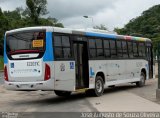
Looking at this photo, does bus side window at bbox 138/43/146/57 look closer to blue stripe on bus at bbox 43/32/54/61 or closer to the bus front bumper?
blue stripe on bus at bbox 43/32/54/61

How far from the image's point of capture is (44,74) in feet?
54.0

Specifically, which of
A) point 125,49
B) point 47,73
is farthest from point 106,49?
point 47,73

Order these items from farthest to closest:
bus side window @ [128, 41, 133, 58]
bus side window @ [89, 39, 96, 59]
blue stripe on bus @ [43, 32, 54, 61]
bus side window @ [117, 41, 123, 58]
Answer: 1. bus side window @ [128, 41, 133, 58]
2. bus side window @ [117, 41, 123, 58]
3. bus side window @ [89, 39, 96, 59]
4. blue stripe on bus @ [43, 32, 54, 61]

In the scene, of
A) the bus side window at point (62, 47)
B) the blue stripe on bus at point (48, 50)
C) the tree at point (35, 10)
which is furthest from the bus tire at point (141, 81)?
the tree at point (35, 10)

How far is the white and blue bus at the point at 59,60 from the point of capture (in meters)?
16.6

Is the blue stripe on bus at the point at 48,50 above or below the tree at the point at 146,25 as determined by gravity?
below

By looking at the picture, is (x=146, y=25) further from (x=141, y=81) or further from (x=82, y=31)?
(x=82, y=31)

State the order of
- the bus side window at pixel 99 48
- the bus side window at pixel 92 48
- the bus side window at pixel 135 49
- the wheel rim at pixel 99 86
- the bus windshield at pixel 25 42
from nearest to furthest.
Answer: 1. the bus windshield at pixel 25 42
2. the bus side window at pixel 92 48
3. the wheel rim at pixel 99 86
4. the bus side window at pixel 99 48
5. the bus side window at pixel 135 49

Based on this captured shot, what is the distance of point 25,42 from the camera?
17.1 metres

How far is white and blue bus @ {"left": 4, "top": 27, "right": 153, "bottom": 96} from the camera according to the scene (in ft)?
54.5

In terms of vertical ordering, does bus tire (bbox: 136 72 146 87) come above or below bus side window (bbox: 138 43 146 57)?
below

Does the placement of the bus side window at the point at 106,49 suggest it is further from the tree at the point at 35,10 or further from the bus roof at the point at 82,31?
the tree at the point at 35,10

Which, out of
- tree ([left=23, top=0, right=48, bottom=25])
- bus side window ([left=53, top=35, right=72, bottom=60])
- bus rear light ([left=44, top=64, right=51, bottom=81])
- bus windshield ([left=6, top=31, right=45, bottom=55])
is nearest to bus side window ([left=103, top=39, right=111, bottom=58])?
bus side window ([left=53, top=35, right=72, bottom=60])

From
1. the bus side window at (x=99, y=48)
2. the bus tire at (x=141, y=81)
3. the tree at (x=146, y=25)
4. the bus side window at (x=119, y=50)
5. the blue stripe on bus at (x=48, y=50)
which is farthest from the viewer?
the tree at (x=146, y=25)
